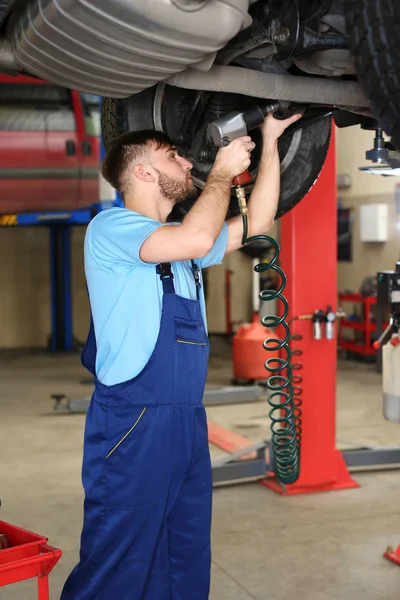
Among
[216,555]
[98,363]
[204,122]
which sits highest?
[204,122]

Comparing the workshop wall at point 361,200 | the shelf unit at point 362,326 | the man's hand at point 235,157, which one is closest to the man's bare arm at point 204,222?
the man's hand at point 235,157

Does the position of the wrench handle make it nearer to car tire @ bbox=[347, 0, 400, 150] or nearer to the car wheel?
the car wheel

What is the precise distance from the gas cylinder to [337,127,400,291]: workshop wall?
515cm

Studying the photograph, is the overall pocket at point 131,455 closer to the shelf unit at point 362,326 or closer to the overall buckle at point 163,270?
the overall buckle at point 163,270

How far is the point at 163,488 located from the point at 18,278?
7.69 meters

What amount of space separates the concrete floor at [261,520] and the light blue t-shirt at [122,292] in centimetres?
114

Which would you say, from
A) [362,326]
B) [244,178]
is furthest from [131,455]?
[362,326]

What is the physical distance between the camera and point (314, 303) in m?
3.96

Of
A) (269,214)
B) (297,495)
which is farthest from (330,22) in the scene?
(297,495)

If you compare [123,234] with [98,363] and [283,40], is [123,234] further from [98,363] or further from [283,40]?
[283,40]

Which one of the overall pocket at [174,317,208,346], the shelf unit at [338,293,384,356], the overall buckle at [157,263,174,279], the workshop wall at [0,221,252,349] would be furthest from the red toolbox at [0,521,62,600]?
the workshop wall at [0,221,252,349]

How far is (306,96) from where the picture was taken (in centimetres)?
202

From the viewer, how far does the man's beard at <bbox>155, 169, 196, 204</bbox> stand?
2.16 metres

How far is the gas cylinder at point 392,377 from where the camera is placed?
3.13 metres
